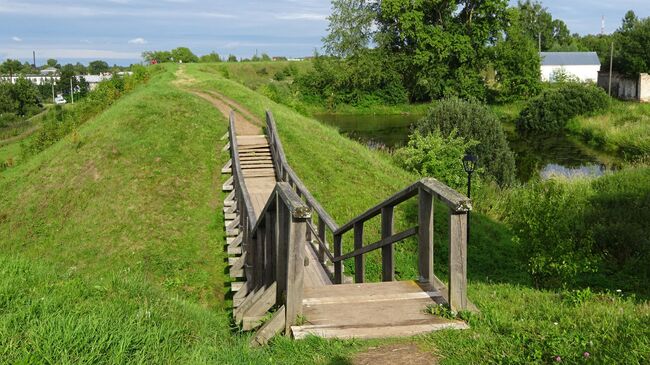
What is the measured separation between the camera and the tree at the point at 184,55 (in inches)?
2758

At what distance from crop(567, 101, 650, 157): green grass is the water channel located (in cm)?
106

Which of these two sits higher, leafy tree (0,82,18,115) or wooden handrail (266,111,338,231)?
leafy tree (0,82,18,115)

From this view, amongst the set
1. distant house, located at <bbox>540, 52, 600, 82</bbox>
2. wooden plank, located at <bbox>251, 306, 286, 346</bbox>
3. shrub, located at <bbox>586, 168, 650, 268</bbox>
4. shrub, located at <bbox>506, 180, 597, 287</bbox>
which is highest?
distant house, located at <bbox>540, 52, 600, 82</bbox>

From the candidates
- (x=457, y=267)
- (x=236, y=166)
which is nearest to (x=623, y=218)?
(x=236, y=166)

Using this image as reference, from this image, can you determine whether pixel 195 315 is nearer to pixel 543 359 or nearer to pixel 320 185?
pixel 543 359

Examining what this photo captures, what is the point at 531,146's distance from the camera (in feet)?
134

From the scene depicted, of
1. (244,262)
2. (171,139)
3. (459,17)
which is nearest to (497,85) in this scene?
(459,17)

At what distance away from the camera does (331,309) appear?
5359 mm

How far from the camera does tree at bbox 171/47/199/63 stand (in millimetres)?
70062

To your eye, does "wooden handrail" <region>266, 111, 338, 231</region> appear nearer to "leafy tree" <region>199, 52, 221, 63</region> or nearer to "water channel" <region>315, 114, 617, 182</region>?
"water channel" <region>315, 114, 617, 182</region>

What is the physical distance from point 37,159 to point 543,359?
803 inches

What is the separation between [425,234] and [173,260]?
914 centimetres

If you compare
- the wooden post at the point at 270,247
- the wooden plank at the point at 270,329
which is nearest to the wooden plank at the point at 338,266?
the wooden post at the point at 270,247

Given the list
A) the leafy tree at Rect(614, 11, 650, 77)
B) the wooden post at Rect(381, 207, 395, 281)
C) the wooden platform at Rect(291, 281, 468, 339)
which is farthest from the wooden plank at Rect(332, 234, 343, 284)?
the leafy tree at Rect(614, 11, 650, 77)
